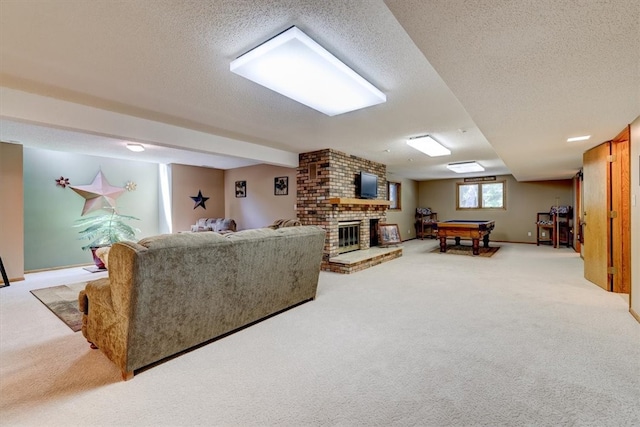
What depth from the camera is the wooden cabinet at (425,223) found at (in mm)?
10711

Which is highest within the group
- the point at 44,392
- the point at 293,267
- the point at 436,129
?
the point at 436,129

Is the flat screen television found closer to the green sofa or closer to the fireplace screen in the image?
the fireplace screen

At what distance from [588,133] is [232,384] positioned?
474 centimetres

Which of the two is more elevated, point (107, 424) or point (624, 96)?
point (624, 96)

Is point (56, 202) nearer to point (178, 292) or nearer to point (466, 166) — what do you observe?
point (178, 292)

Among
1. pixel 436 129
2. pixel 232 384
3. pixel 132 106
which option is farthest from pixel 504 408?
pixel 132 106

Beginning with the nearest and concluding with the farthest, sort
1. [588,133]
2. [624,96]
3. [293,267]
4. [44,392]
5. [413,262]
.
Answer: [44,392] < [624,96] < [293,267] < [588,133] < [413,262]

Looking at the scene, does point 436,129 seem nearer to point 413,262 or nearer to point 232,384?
point 413,262

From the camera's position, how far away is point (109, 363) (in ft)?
7.06

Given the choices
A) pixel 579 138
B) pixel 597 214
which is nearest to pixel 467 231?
pixel 597 214

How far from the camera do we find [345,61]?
2223 mm

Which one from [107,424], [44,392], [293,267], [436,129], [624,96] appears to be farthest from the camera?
[436,129]

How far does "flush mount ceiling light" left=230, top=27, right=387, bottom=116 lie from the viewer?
1918 millimetres

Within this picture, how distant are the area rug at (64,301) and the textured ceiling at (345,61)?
208cm
